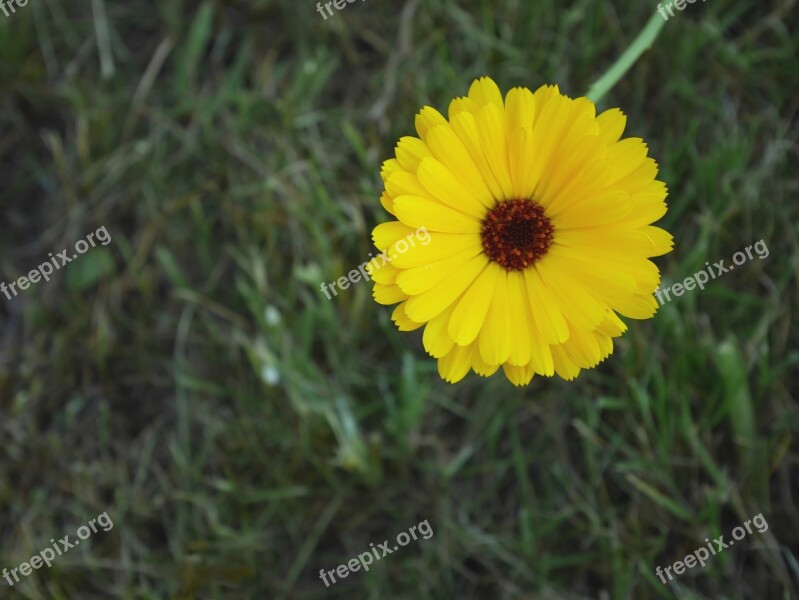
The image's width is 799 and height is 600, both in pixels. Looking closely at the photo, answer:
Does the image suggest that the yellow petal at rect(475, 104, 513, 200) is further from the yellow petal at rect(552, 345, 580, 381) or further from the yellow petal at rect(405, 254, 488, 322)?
the yellow petal at rect(552, 345, 580, 381)

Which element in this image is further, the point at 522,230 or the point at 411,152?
the point at 522,230

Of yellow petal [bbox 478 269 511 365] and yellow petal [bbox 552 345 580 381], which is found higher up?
yellow petal [bbox 478 269 511 365]

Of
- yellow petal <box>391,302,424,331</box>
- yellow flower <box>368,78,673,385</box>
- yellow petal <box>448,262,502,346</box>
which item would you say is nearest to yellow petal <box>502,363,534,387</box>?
yellow flower <box>368,78,673,385</box>

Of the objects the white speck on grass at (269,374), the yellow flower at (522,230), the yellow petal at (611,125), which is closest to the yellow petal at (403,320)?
the yellow flower at (522,230)

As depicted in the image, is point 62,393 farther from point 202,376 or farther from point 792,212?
point 792,212

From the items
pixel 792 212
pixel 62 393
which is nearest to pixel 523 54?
pixel 792 212

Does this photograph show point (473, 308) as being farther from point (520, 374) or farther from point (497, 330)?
point (520, 374)

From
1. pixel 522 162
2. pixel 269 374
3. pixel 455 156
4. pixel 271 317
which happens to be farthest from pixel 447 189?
pixel 269 374

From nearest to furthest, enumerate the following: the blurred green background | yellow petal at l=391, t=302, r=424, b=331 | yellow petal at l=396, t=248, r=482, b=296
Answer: yellow petal at l=396, t=248, r=482, b=296 < yellow petal at l=391, t=302, r=424, b=331 < the blurred green background
